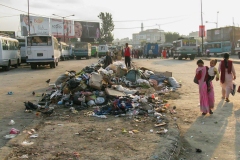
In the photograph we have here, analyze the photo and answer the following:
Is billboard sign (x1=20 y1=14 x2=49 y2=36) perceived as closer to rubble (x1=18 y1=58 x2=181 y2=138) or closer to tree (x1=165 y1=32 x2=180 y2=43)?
rubble (x1=18 y1=58 x2=181 y2=138)

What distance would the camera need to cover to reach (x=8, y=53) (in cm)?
2094

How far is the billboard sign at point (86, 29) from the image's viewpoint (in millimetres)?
67688

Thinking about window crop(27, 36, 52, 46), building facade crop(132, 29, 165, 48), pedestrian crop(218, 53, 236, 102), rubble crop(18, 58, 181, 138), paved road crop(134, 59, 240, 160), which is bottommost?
paved road crop(134, 59, 240, 160)

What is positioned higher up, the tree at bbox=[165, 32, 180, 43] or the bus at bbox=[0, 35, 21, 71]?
the tree at bbox=[165, 32, 180, 43]

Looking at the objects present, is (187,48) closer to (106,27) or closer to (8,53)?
(8,53)

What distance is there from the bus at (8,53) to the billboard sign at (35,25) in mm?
33580

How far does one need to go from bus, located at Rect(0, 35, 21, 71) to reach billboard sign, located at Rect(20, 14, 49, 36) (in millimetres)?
33580

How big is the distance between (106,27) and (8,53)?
66760mm

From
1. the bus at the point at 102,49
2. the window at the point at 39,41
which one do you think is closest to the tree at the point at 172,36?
the bus at the point at 102,49

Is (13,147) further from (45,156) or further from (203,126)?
(203,126)

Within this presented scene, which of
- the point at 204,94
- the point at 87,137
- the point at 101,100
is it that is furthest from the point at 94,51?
the point at 87,137

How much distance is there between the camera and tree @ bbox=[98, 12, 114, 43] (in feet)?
283

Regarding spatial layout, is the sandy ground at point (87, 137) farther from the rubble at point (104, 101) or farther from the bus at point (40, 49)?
the bus at point (40, 49)

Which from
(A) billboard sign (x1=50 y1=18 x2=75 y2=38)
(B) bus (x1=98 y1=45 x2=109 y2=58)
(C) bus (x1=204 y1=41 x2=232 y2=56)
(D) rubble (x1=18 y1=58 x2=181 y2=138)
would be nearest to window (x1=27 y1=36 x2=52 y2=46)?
(D) rubble (x1=18 y1=58 x2=181 y2=138)
